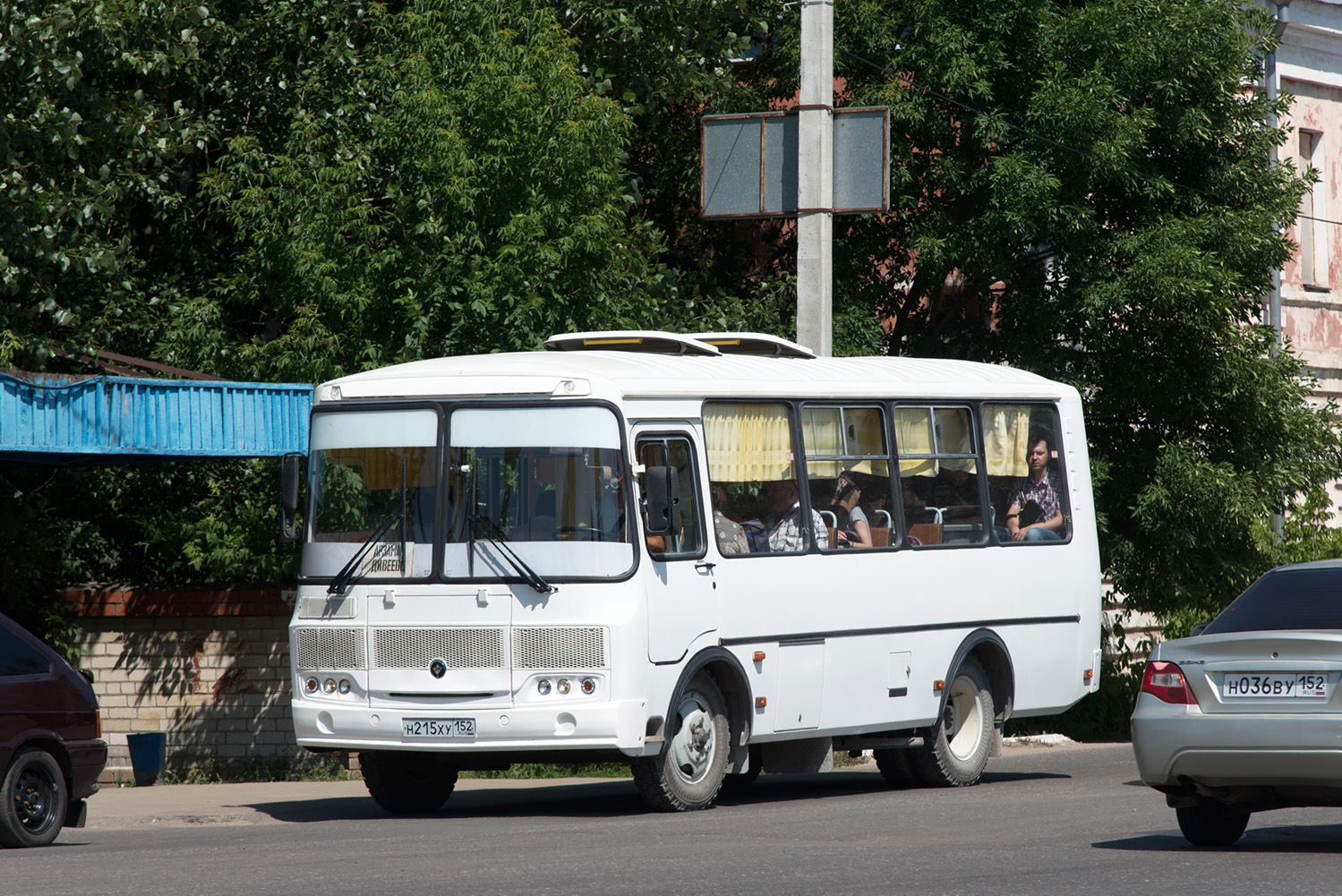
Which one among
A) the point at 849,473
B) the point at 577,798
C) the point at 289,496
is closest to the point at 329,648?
the point at 289,496

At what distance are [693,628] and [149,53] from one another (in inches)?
313

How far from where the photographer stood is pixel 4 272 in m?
15.2

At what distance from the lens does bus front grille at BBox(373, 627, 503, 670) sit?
11.9 m

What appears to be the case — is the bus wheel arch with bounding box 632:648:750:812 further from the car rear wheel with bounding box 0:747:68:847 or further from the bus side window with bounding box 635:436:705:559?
the car rear wheel with bounding box 0:747:68:847

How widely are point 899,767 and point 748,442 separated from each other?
10.2 feet

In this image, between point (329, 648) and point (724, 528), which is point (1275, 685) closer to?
point (724, 528)

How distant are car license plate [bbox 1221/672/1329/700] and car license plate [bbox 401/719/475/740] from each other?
4496mm

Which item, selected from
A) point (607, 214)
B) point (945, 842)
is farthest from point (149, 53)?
point (945, 842)

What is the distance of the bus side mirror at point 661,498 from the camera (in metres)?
11.8

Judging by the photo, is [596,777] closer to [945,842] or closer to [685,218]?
[945,842]

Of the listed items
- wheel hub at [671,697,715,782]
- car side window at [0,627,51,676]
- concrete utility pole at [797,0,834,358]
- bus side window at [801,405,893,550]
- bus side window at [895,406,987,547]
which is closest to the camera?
car side window at [0,627,51,676]

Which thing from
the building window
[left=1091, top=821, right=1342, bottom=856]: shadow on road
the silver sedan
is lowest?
[left=1091, top=821, right=1342, bottom=856]: shadow on road

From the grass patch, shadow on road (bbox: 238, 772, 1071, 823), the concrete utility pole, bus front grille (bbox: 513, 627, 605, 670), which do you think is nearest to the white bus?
bus front grille (bbox: 513, 627, 605, 670)

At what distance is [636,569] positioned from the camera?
467 inches
